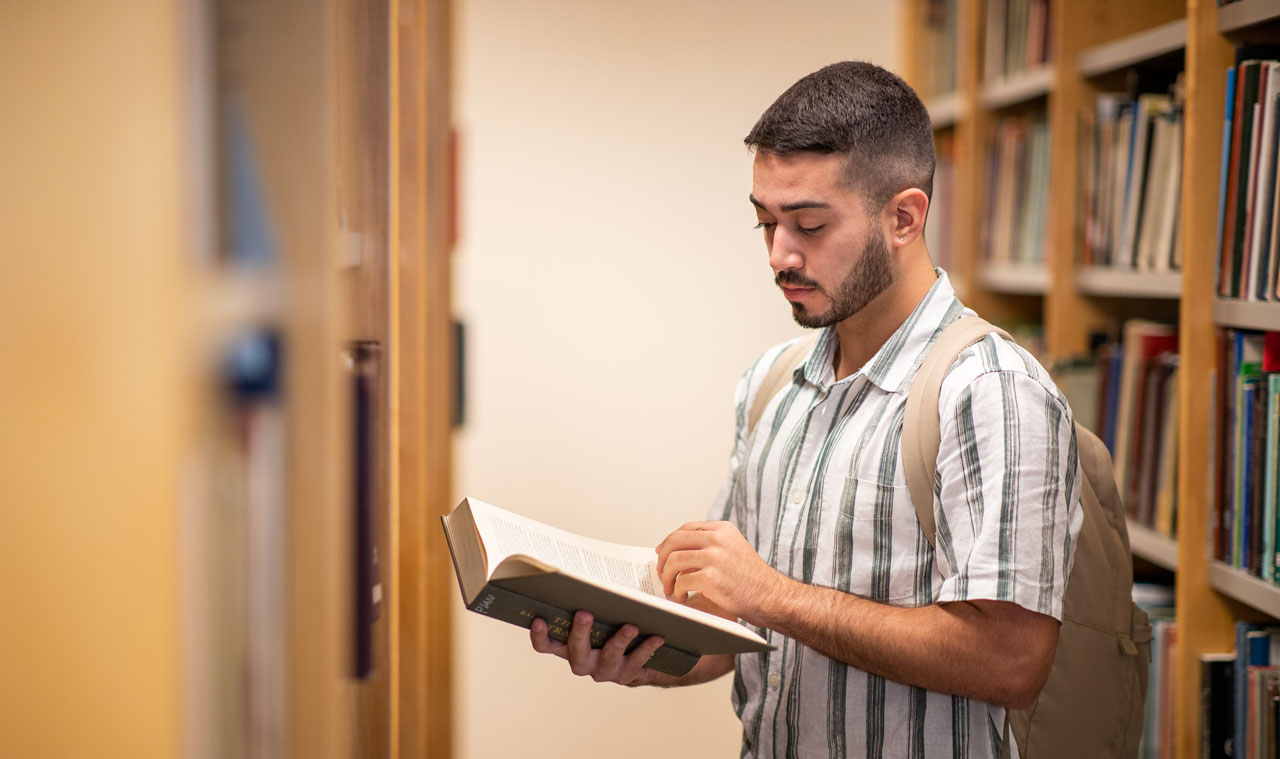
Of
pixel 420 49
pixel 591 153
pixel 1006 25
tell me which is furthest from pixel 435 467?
pixel 1006 25

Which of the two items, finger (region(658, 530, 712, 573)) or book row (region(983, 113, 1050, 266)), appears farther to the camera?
book row (region(983, 113, 1050, 266))

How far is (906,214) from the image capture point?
3.53ft

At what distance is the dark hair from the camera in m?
1.05

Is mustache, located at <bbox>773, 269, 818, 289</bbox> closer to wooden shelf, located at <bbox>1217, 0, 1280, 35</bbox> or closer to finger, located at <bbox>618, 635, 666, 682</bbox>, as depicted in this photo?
finger, located at <bbox>618, 635, 666, 682</bbox>

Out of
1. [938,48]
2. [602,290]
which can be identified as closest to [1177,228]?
[938,48]

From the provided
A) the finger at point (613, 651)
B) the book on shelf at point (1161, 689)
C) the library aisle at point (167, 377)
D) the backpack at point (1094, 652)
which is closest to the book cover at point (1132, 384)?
the book on shelf at point (1161, 689)

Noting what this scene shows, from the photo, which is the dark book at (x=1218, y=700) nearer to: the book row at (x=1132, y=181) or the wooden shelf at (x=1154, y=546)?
the wooden shelf at (x=1154, y=546)

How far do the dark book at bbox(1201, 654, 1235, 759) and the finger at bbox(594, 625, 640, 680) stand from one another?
3.14ft

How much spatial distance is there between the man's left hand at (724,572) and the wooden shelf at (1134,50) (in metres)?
1.18

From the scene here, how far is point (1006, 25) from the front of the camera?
2.44 m

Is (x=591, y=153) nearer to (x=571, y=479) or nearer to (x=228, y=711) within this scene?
(x=571, y=479)

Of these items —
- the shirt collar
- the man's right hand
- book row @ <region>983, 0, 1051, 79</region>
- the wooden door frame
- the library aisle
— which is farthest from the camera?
book row @ <region>983, 0, 1051, 79</region>

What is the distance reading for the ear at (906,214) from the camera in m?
1.07

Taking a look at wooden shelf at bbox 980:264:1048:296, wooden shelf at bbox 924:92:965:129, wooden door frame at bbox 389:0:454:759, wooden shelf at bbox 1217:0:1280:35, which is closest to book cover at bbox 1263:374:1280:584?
wooden shelf at bbox 1217:0:1280:35
